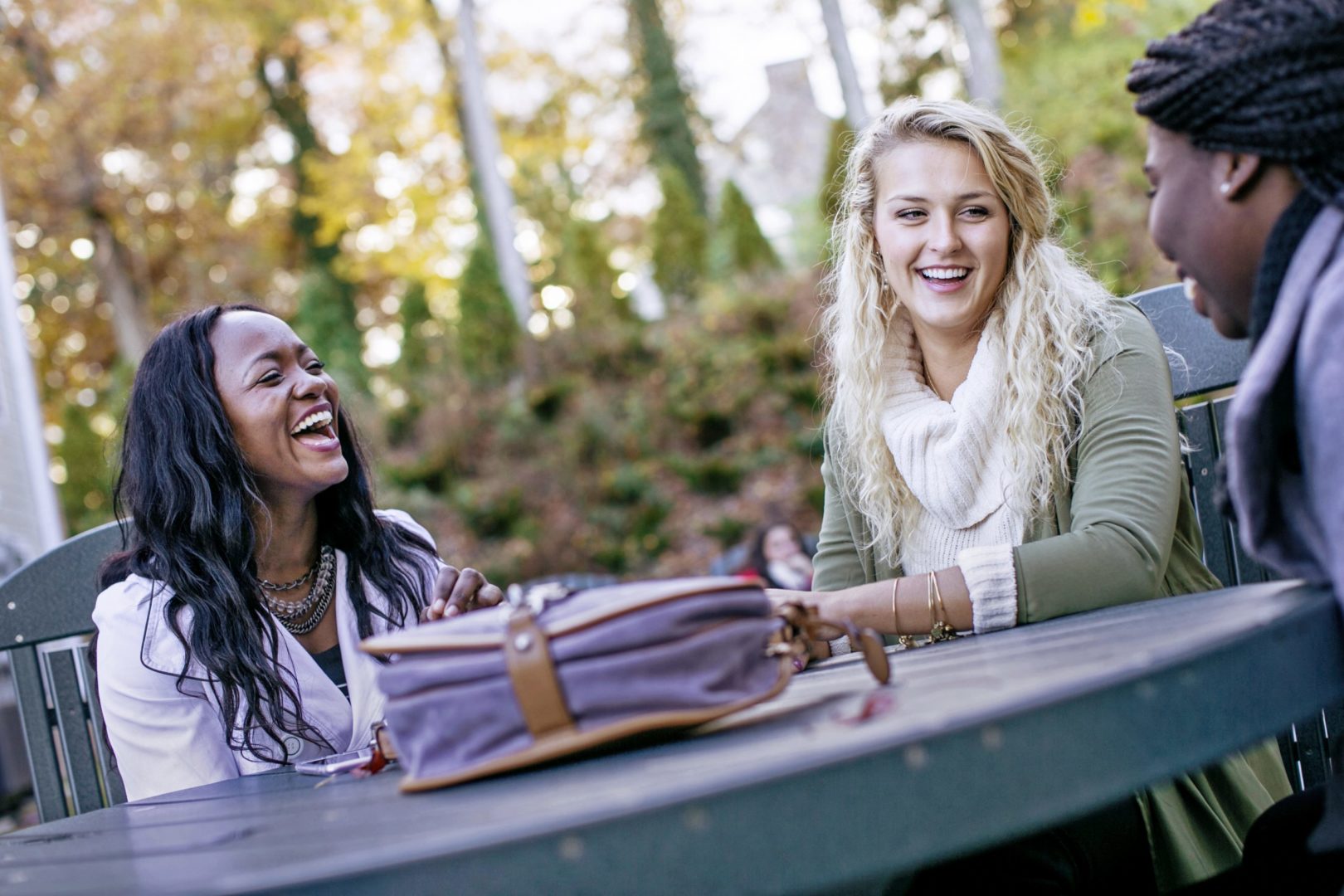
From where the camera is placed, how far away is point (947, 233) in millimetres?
2514

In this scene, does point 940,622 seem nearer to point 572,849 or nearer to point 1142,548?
point 1142,548

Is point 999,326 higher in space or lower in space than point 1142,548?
higher

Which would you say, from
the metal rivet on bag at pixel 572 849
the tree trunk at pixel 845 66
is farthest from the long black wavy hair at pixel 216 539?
the tree trunk at pixel 845 66

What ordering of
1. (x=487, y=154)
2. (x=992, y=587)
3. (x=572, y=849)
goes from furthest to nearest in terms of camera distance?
(x=487, y=154) → (x=992, y=587) → (x=572, y=849)

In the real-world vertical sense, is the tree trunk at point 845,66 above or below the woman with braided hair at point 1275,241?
above

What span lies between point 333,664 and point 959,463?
138cm

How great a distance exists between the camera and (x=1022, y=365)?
93.8 inches

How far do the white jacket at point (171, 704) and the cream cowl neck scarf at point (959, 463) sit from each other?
1.12 m

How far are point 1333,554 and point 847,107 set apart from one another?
1538cm

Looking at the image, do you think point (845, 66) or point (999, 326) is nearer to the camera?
point (999, 326)

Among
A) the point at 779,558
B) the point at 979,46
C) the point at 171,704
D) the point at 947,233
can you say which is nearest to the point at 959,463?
the point at 947,233

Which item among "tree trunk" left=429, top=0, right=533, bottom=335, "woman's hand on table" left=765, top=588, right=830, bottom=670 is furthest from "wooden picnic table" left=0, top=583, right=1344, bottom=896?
"tree trunk" left=429, top=0, right=533, bottom=335

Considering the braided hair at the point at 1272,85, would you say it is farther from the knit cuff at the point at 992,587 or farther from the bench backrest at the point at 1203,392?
the bench backrest at the point at 1203,392

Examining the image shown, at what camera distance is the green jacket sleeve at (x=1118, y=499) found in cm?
196
